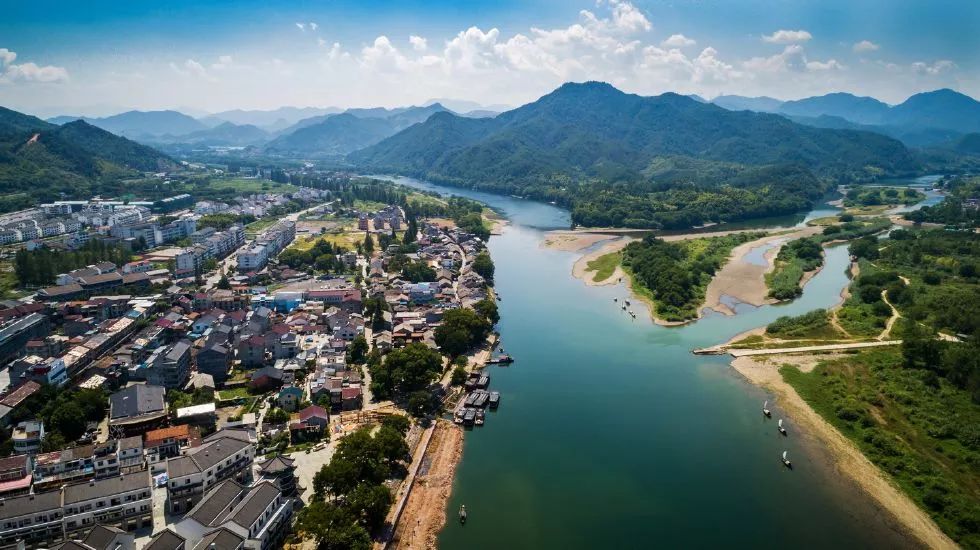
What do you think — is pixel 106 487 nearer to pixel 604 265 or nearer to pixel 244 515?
pixel 244 515

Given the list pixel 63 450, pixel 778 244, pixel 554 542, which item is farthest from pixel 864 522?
pixel 778 244

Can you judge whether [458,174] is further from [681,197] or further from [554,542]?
[554,542]

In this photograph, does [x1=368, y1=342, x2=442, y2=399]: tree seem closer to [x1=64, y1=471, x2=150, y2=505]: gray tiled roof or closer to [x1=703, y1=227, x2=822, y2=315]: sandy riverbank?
[x1=64, y1=471, x2=150, y2=505]: gray tiled roof

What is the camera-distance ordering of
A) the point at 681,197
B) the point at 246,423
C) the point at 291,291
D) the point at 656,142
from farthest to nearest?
the point at 656,142 → the point at 681,197 → the point at 291,291 → the point at 246,423

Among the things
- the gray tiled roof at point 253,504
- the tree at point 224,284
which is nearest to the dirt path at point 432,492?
the gray tiled roof at point 253,504

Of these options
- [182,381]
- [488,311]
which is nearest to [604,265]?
[488,311]

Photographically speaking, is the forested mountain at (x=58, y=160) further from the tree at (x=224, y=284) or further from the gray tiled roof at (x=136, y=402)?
the gray tiled roof at (x=136, y=402)

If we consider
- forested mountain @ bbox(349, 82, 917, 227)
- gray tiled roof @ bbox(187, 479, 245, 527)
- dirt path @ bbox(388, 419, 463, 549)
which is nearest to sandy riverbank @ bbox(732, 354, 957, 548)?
dirt path @ bbox(388, 419, 463, 549)
